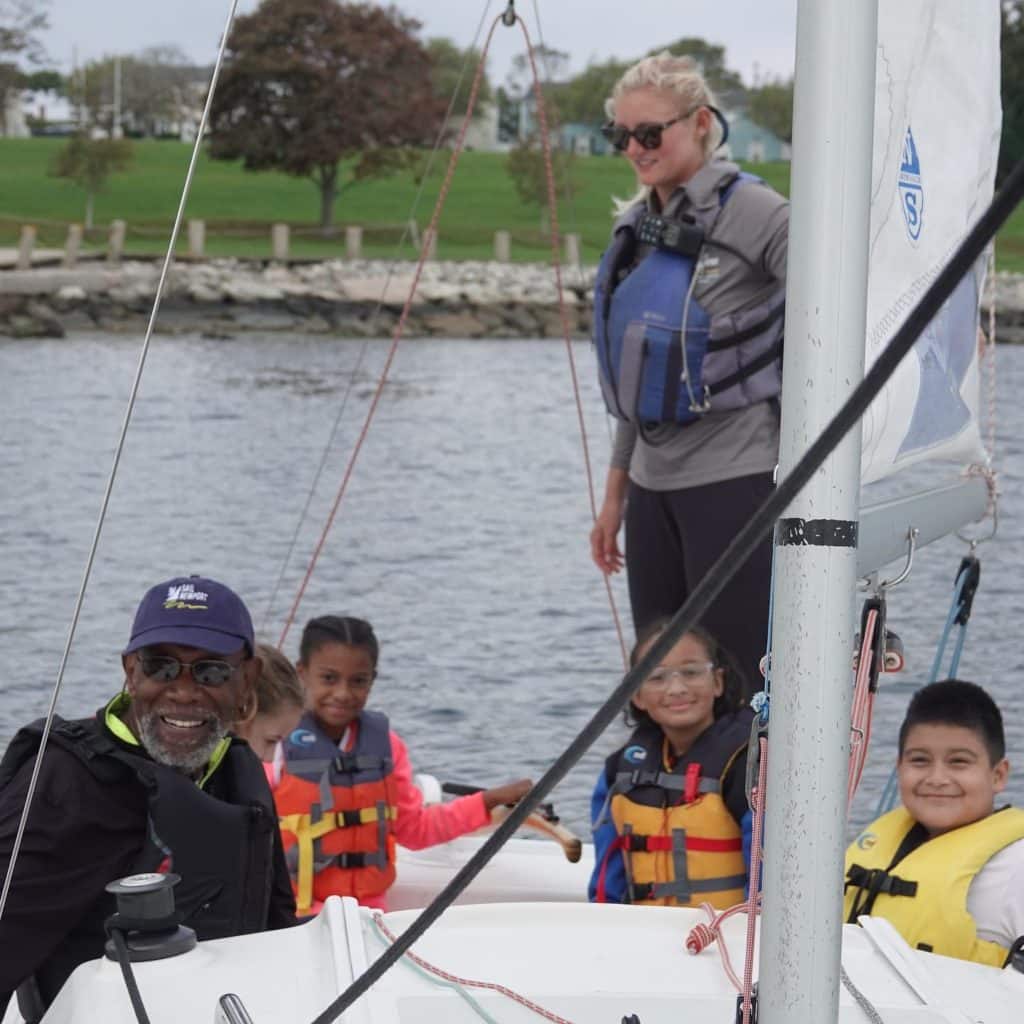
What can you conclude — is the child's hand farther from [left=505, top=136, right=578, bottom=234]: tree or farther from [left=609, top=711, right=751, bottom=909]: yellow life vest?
[left=505, top=136, right=578, bottom=234]: tree

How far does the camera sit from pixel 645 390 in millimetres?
3518

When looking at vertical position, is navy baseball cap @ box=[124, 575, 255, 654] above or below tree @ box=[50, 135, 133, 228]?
below

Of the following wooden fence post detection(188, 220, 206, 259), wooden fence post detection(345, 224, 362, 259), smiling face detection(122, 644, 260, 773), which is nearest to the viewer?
smiling face detection(122, 644, 260, 773)

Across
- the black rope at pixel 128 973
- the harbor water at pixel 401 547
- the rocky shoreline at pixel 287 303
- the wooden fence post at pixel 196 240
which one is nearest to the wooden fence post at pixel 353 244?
the wooden fence post at pixel 196 240

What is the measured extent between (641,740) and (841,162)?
6.92 ft

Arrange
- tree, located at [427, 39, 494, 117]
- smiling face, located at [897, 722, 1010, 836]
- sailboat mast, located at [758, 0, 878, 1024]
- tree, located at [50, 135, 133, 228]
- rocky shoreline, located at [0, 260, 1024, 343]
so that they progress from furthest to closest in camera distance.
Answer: tree, located at [427, 39, 494, 117] → tree, located at [50, 135, 133, 228] → rocky shoreline, located at [0, 260, 1024, 343] → smiling face, located at [897, 722, 1010, 836] → sailboat mast, located at [758, 0, 878, 1024]

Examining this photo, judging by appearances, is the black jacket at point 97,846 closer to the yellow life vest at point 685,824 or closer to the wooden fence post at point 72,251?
the yellow life vest at point 685,824

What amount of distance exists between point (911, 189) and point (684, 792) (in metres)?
1.46

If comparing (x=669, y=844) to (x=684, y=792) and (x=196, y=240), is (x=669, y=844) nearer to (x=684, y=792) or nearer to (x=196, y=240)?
(x=684, y=792)

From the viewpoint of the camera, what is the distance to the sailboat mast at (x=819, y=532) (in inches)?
61.9

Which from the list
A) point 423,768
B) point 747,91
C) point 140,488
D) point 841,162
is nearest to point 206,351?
Answer: point 140,488

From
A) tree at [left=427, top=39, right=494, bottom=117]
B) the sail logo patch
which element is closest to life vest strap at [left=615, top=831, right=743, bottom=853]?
the sail logo patch

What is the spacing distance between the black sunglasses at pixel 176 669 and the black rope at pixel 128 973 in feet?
1.69

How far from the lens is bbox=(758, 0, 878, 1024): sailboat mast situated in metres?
1.57
